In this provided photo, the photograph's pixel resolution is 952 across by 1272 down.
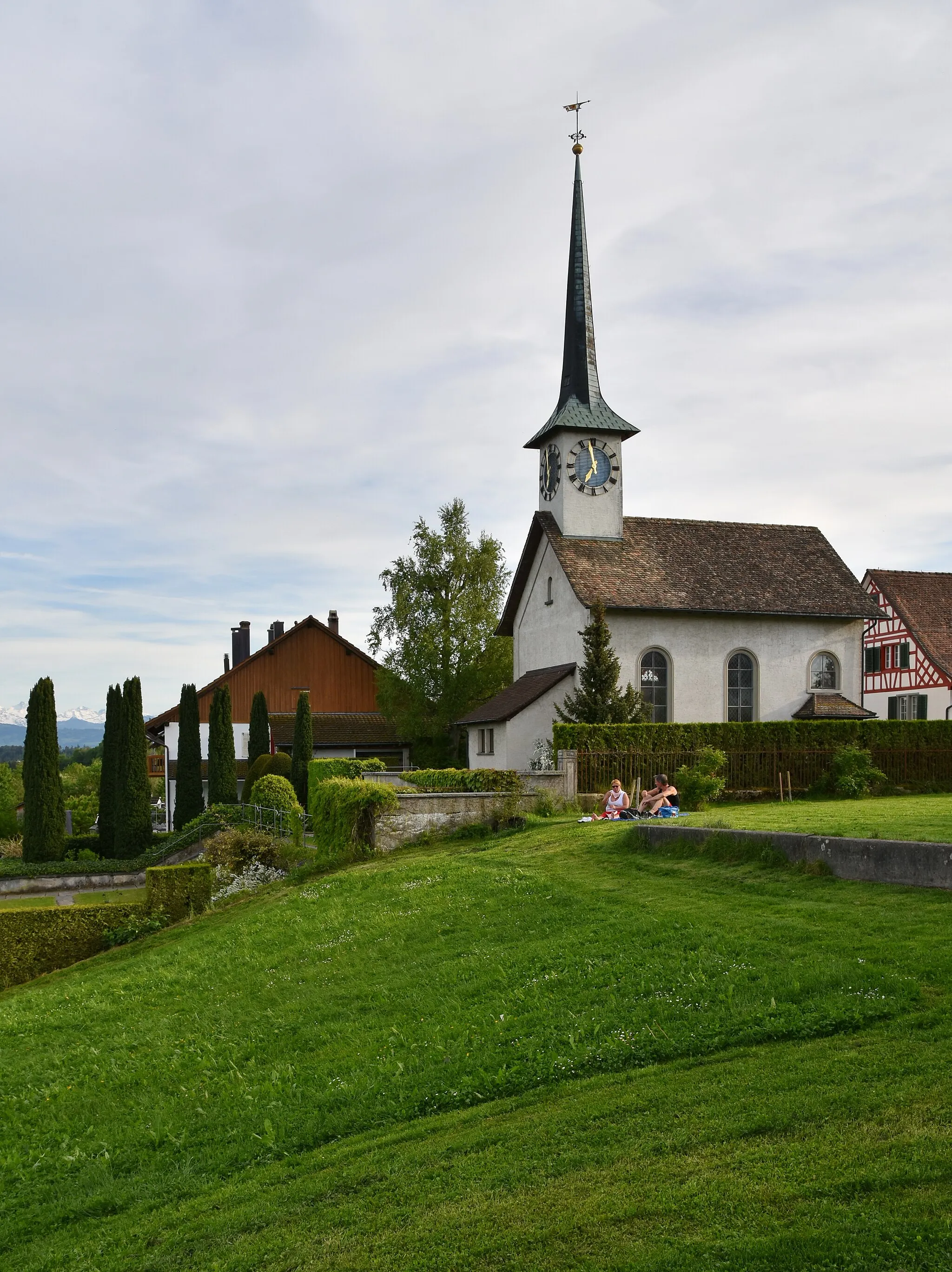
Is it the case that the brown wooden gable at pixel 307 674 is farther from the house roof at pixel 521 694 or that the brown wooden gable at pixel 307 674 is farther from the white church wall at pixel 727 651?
the white church wall at pixel 727 651

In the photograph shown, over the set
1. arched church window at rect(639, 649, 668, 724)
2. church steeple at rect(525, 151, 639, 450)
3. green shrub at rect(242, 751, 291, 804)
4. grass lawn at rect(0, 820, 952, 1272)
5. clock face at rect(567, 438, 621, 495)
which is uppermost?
A: church steeple at rect(525, 151, 639, 450)

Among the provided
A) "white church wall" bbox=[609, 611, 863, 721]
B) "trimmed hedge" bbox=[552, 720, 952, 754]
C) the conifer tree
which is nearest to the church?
"white church wall" bbox=[609, 611, 863, 721]

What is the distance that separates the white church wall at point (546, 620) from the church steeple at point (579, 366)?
4.51 m

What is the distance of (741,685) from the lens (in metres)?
34.3

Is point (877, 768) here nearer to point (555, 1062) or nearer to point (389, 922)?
point (389, 922)

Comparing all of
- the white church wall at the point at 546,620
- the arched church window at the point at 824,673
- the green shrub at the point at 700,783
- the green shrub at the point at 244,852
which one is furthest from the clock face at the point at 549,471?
the green shrub at the point at 244,852

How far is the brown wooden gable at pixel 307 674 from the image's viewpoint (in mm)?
53875

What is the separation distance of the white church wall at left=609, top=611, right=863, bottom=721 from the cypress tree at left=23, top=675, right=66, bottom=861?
20868 mm

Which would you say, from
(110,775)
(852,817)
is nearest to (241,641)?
(110,775)

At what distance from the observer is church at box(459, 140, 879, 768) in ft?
109

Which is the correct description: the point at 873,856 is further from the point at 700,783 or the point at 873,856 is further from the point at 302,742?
the point at 302,742

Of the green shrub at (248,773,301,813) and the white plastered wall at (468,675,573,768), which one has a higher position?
the white plastered wall at (468,675,573,768)

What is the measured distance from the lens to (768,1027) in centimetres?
791

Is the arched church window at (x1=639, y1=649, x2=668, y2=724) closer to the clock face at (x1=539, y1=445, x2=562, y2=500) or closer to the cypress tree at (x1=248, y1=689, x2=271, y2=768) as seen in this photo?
the clock face at (x1=539, y1=445, x2=562, y2=500)
